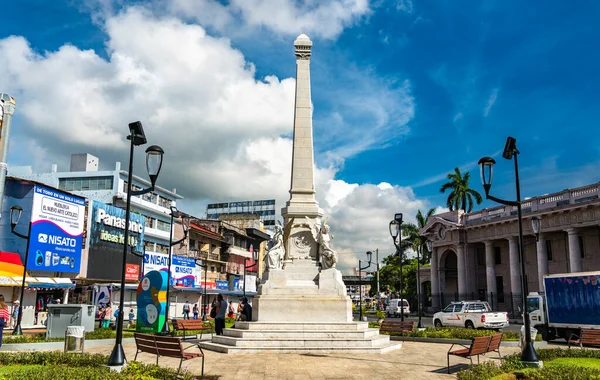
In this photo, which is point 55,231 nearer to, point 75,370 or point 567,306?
point 75,370

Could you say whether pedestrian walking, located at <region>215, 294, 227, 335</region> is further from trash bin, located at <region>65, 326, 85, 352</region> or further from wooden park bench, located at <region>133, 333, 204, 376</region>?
wooden park bench, located at <region>133, 333, 204, 376</region>

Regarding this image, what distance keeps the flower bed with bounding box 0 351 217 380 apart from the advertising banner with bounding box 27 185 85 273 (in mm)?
23527

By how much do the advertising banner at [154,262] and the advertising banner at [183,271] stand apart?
39.3 inches

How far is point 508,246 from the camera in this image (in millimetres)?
46875

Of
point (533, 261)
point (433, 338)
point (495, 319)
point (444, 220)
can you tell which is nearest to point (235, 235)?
point (444, 220)

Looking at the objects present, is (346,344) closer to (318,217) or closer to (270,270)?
(270,270)

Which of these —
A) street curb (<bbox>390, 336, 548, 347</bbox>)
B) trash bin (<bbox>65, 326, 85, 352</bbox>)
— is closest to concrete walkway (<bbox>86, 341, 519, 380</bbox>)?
trash bin (<bbox>65, 326, 85, 352</bbox>)

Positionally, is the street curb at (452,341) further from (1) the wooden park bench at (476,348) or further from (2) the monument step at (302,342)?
(1) the wooden park bench at (476,348)

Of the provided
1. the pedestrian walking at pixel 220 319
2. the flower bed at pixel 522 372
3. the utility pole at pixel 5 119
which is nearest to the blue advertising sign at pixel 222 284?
the pedestrian walking at pixel 220 319

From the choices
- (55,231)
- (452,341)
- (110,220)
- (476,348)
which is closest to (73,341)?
(476,348)

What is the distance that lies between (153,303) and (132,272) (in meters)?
25.3

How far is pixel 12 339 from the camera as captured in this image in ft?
55.5

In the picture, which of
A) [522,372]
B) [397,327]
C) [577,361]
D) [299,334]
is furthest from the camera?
[397,327]

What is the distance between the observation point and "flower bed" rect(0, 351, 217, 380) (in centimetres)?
846
